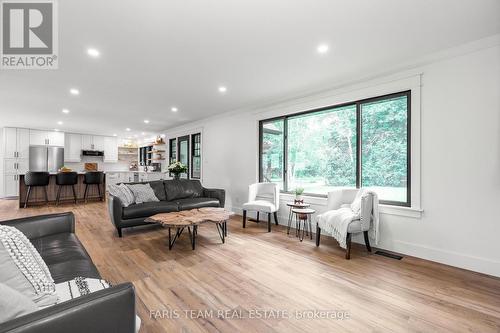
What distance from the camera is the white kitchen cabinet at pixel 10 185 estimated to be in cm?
800

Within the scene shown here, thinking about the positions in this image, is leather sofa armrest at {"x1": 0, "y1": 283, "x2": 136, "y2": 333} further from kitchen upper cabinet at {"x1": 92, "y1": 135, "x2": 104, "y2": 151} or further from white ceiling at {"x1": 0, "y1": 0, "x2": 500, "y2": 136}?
kitchen upper cabinet at {"x1": 92, "y1": 135, "x2": 104, "y2": 151}

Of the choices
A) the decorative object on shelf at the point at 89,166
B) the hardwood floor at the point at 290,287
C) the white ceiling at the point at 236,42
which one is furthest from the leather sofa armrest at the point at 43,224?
the decorative object on shelf at the point at 89,166

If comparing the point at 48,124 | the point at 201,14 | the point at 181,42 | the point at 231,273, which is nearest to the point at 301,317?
the point at 231,273

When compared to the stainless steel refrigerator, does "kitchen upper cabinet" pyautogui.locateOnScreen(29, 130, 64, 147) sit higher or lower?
higher

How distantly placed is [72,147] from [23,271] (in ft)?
33.3

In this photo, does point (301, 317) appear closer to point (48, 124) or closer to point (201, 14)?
point (201, 14)

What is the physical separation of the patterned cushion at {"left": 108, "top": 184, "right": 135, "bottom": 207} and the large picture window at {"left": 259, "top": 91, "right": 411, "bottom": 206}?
2.70m

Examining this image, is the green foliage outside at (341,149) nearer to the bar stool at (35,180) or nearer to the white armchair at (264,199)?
the white armchair at (264,199)

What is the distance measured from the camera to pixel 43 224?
2.37 m

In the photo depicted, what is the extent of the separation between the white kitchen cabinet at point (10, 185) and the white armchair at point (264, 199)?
8.79m

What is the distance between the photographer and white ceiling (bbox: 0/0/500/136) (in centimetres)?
211

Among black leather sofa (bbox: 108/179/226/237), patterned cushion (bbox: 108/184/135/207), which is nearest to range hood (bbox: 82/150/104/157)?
black leather sofa (bbox: 108/179/226/237)

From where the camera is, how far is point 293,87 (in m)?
4.15

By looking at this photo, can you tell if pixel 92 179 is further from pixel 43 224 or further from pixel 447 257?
pixel 447 257
